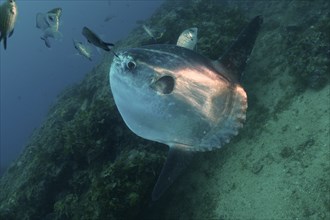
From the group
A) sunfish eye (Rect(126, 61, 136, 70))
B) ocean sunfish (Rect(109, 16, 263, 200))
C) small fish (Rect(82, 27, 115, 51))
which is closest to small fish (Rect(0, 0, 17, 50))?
small fish (Rect(82, 27, 115, 51))

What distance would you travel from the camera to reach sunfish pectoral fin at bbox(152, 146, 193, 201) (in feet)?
10.4

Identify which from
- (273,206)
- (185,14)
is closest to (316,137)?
(273,206)

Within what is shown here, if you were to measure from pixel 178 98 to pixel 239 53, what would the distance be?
95cm

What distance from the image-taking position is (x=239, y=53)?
11.2 feet

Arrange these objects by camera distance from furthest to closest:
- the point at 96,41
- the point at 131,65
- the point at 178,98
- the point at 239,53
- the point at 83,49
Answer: the point at 83,49 < the point at 239,53 < the point at 96,41 < the point at 131,65 < the point at 178,98

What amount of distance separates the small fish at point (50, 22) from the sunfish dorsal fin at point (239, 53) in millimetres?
4569

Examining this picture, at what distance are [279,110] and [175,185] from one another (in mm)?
2254

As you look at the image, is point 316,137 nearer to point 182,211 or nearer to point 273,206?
point 273,206

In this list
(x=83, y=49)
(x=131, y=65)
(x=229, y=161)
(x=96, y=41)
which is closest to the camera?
(x=131, y=65)

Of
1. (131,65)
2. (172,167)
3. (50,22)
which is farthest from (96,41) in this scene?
(50,22)

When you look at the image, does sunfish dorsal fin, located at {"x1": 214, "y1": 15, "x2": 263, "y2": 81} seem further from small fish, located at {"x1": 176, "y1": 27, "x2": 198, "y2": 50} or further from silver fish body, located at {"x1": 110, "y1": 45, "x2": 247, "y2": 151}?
small fish, located at {"x1": 176, "y1": 27, "x2": 198, "y2": 50}

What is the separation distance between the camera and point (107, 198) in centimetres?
498

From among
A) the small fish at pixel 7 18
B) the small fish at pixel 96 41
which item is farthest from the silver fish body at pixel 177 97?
the small fish at pixel 7 18

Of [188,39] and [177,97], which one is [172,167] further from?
[188,39]
